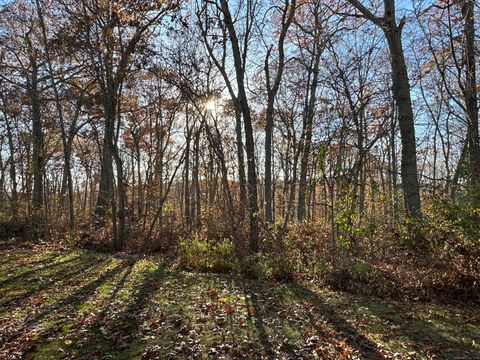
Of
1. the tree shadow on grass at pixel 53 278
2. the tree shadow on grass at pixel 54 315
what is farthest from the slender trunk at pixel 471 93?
the tree shadow on grass at pixel 53 278

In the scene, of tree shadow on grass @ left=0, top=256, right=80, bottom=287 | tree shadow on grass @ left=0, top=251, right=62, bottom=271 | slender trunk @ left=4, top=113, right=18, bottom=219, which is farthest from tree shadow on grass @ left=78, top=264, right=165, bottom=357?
slender trunk @ left=4, top=113, right=18, bottom=219

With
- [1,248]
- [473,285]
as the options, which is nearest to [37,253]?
[1,248]

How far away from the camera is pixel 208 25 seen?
912 centimetres

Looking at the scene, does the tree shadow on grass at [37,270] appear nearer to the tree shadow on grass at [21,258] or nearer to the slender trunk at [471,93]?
the tree shadow on grass at [21,258]

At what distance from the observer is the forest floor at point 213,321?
3619 millimetres

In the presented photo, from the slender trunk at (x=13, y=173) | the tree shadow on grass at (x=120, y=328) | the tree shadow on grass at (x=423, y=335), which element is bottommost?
the tree shadow on grass at (x=423, y=335)

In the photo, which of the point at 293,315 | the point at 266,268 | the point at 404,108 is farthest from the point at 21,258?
the point at 404,108

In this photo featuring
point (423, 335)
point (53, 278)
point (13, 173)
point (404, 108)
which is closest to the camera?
point (423, 335)

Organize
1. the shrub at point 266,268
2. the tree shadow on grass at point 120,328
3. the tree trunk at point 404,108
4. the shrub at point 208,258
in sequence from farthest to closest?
the tree trunk at point 404,108, the shrub at point 208,258, the shrub at point 266,268, the tree shadow on grass at point 120,328

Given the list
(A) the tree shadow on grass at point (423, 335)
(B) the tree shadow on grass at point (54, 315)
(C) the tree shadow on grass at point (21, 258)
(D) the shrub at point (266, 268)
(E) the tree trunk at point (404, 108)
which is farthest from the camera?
(E) the tree trunk at point (404, 108)

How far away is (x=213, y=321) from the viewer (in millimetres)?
4379

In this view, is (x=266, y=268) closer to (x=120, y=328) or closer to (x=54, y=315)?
(x=120, y=328)

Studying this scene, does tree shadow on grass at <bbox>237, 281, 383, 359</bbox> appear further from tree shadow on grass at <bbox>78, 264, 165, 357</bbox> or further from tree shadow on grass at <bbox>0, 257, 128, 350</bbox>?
tree shadow on grass at <bbox>0, 257, 128, 350</bbox>

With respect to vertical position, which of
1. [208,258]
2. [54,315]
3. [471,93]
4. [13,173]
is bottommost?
[54,315]
